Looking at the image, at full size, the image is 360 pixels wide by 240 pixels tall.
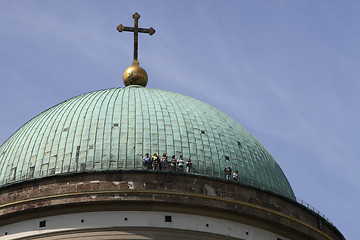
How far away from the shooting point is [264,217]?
161 feet

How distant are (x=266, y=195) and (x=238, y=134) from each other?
3973mm

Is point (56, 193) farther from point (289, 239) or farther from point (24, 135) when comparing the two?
point (289, 239)

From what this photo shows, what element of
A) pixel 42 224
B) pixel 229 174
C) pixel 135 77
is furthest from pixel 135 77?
pixel 42 224

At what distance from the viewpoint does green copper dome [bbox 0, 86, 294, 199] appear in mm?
49688

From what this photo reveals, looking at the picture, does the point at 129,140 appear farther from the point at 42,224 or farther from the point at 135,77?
the point at 135,77

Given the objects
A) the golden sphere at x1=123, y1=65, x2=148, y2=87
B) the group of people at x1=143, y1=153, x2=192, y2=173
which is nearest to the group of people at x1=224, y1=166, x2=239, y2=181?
the group of people at x1=143, y1=153, x2=192, y2=173

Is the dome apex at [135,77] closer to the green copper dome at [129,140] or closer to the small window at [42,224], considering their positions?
the green copper dome at [129,140]

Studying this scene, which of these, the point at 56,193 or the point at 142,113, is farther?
the point at 142,113

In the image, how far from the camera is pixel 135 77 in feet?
185

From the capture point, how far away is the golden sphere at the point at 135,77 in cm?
5653

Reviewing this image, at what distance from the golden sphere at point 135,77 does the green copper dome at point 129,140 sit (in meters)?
2.31

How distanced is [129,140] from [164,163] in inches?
84.5

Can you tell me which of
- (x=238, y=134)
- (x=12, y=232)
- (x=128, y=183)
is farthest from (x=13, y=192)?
(x=238, y=134)

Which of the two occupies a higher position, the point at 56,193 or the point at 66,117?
the point at 66,117
